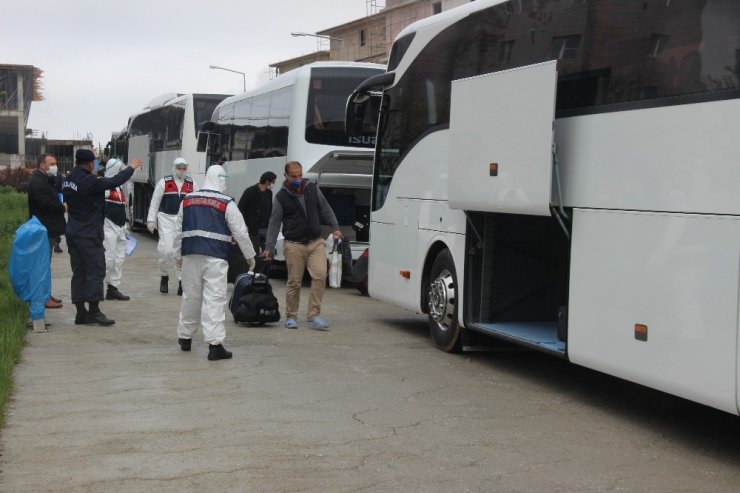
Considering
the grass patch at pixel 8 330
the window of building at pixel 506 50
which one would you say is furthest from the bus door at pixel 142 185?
the window of building at pixel 506 50

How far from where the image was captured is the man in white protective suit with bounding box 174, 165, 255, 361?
32.9 ft

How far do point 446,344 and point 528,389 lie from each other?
185cm

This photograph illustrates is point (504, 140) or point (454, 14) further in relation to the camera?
point (454, 14)

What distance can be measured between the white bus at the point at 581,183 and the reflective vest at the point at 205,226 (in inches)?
85.9

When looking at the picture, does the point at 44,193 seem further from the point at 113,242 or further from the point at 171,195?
the point at 171,195

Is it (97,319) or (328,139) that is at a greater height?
(328,139)

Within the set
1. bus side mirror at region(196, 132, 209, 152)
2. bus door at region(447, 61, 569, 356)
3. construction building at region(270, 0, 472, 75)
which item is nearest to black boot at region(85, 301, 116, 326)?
bus door at region(447, 61, 569, 356)

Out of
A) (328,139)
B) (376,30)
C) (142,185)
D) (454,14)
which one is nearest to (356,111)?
(454,14)

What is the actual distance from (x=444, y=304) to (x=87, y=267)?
4014mm

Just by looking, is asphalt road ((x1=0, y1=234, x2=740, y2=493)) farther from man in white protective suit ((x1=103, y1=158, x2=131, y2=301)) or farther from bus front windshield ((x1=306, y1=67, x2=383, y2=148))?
bus front windshield ((x1=306, y1=67, x2=383, y2=148))

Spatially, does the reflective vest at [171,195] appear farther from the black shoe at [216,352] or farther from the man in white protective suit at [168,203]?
the black shoe at [216,352]

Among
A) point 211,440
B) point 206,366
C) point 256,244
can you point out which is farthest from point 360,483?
point 256,244

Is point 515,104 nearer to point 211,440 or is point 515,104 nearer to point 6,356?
point 211,440

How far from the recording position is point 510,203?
8852 mm
